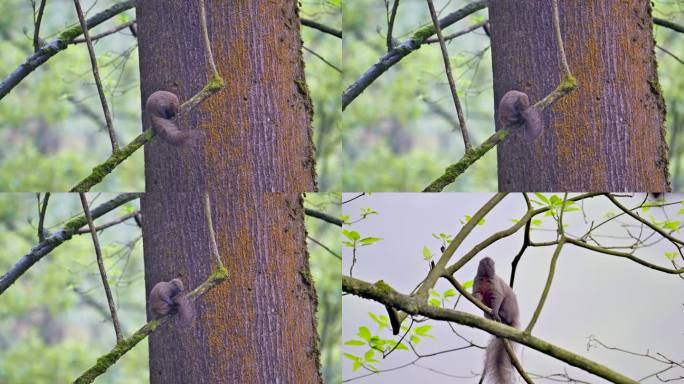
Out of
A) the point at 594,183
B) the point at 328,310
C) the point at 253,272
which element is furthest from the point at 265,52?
the point at 328,310

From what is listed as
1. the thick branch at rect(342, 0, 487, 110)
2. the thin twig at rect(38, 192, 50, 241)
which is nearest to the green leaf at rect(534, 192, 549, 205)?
the thick branch at rect(342, 0, 487, 110)

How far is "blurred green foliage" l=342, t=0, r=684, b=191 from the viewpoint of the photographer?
2.50 metres

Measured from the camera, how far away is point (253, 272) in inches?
74.4

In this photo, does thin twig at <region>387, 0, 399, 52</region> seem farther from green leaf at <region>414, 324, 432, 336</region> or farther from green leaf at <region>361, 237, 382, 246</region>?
green leaf at <region>414, 324, 432, 336</region>

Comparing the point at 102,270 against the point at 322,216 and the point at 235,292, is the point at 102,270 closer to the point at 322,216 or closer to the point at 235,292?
the point at 235,292

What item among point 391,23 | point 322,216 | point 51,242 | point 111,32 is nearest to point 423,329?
point 322,216

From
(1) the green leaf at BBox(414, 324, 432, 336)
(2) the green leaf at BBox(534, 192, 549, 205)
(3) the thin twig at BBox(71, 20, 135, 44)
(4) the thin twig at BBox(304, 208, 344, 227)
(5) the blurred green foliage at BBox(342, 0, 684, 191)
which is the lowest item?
(1) the green leaf at BBox(414, 324, 432, 336)

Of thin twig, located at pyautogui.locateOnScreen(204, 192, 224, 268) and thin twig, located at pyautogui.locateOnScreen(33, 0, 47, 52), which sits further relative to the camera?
thin twig, located at pyautogui.locateOnScreen(33, 0, 47, 52)

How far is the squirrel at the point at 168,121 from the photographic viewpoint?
190 cm

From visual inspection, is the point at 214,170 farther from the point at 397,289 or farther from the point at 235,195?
the point at 397,289

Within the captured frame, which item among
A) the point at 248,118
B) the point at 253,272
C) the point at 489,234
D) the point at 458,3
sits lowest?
the point at 253,272

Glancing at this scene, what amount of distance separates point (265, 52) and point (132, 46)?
0.89 m

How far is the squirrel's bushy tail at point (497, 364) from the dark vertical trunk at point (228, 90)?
0.64m

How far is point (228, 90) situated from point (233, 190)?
23cm
